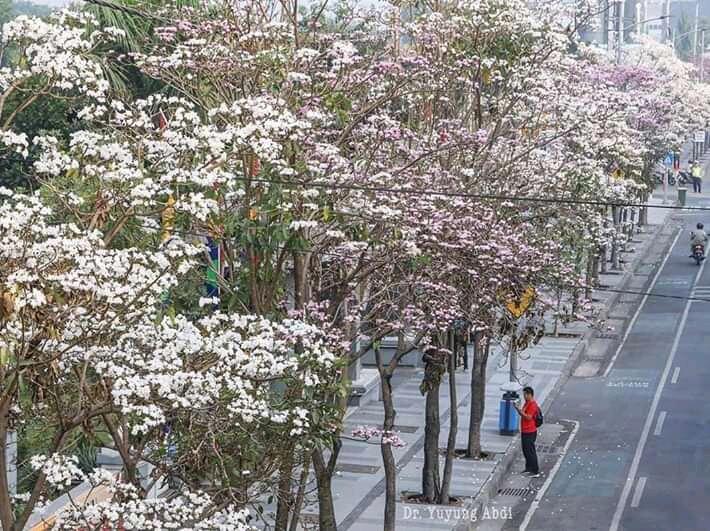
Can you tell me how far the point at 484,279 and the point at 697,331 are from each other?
20.8 metres

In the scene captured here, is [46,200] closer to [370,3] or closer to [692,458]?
[370,3]

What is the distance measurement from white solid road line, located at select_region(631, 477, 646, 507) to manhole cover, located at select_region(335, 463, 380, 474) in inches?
173

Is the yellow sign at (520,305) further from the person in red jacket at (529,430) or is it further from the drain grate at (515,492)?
the drain grate at (515,492)

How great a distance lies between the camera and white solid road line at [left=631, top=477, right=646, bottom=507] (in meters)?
21.7

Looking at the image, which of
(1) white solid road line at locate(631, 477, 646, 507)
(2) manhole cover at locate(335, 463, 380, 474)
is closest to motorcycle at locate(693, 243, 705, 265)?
(1) white solid road line at locate(631, 477, 646, 507)

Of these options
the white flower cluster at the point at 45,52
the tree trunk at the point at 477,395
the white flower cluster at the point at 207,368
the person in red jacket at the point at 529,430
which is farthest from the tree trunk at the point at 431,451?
the white flower cluster at the point at 45,52

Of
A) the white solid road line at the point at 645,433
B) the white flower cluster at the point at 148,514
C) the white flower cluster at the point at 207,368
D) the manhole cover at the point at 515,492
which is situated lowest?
the manhole cover at the point at 515,492

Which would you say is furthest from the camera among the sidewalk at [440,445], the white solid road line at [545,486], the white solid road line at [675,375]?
the white solid road line at [675,375]

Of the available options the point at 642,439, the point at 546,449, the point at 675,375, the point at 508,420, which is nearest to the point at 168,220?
the point at 546,449

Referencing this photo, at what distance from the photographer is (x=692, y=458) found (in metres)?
24.5

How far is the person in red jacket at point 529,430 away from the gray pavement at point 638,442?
377 mm

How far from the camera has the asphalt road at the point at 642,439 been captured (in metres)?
21.2

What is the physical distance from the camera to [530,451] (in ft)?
77.9

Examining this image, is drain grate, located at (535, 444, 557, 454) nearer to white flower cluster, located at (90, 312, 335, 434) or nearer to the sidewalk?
the sidewalk
